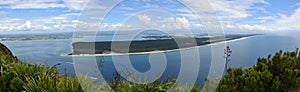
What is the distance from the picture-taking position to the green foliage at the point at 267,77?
3801 millimetres

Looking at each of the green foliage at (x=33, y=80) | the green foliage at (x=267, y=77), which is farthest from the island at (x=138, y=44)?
the green foliage at (x=33, y=80)

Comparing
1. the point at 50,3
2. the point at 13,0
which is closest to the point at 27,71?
the point at 50,3

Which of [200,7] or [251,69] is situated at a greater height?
[200,7]

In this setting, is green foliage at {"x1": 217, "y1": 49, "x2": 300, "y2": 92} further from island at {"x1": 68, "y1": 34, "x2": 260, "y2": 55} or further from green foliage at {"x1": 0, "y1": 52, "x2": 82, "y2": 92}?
green foliage at {"x1": 0, "y1": 52, "x2": 82, "y2": 92}

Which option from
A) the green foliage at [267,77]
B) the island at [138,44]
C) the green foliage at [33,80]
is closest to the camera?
the green foliage at [33,80]

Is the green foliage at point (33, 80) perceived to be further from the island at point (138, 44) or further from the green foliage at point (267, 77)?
the green foliage at point (267, 77)

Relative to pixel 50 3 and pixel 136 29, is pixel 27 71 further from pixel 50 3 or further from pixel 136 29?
pixel 50 3

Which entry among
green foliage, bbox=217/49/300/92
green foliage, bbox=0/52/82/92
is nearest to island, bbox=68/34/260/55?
green foliage, bbox=217/49/300/92

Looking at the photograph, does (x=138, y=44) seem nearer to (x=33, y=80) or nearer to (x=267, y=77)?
(x=33, y=80)

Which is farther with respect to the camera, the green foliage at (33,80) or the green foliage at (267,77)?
the green foliage at (267,77)

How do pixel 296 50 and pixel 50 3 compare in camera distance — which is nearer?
pixel 296 50

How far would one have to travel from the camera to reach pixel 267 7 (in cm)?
1216

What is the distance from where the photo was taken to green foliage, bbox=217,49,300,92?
3.80 meters

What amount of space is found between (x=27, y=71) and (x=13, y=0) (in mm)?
14156
